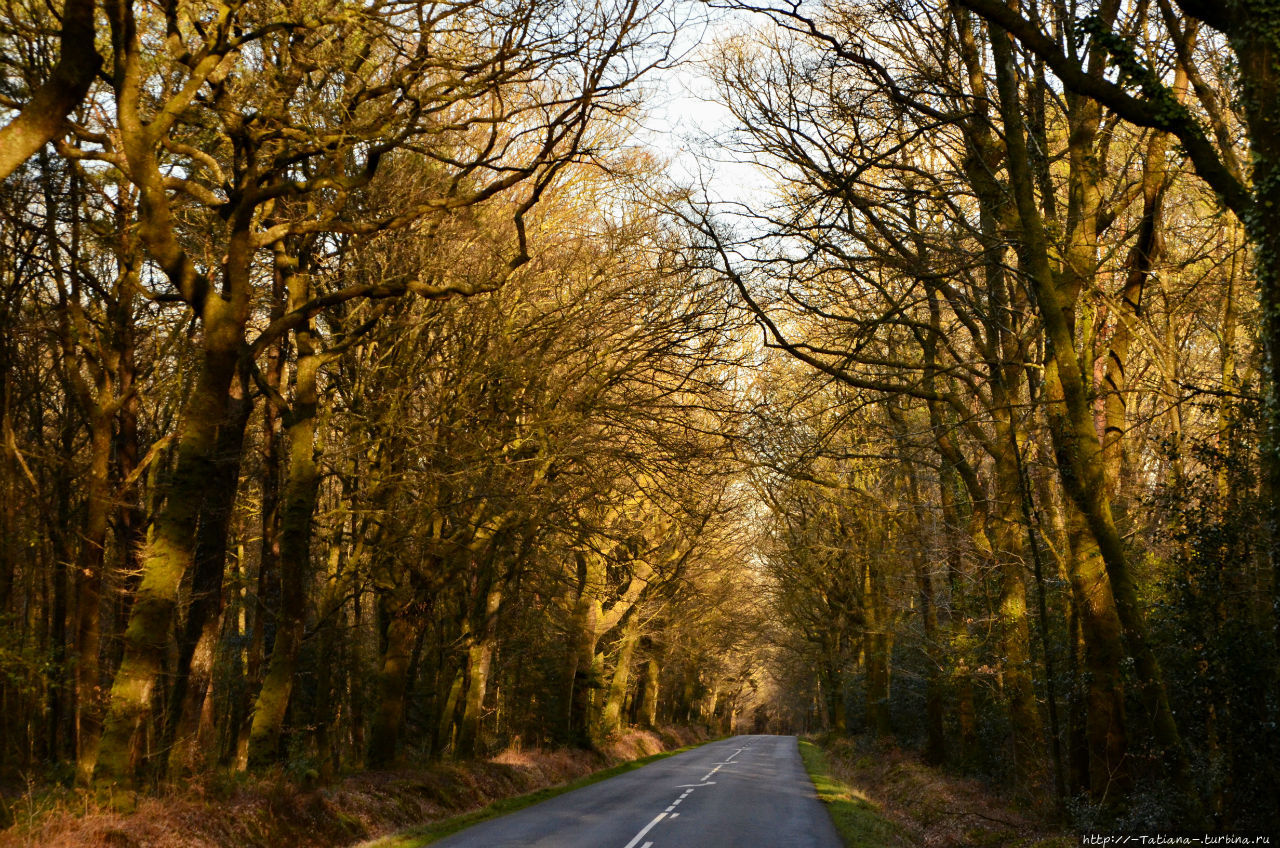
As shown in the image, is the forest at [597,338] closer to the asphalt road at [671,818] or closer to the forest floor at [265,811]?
the forest floor at [265,811]

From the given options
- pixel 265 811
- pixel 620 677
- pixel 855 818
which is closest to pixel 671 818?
pixel 855 818

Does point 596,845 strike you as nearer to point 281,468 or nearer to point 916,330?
point 916,330

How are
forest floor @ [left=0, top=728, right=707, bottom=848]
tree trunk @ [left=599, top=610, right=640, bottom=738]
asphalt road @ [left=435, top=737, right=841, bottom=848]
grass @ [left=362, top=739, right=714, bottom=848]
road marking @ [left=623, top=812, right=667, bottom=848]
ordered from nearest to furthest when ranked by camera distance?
forest floor @ [left=0, top=728, right=707, bottom=848] → grass @ [left=362, top=739, right=714, bottom=848] → road marking @ [left=623, top=812, right=667, bottom=848] → asphalt road @ [left=435, top=737, right=841, bottom=848] → tree trunk @ [left=599, top=610, right=640, bottom=738]

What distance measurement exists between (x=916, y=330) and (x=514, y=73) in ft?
24.3

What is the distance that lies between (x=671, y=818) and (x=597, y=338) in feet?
27.8

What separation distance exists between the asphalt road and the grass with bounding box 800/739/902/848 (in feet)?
0.80

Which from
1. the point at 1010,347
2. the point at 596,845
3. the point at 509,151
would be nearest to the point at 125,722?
the point at 596,845

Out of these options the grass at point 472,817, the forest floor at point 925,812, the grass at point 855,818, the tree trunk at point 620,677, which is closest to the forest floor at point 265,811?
the grass at point 472,817

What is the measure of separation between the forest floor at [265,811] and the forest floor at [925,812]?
6908mm

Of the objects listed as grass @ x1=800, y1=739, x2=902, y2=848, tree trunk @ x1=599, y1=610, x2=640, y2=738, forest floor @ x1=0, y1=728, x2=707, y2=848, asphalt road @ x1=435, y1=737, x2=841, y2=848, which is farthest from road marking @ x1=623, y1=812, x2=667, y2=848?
tree trunk @ x1=599, y1=610, x2=640, y2=738

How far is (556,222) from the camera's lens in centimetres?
1812

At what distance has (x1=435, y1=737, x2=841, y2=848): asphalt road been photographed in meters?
12.9

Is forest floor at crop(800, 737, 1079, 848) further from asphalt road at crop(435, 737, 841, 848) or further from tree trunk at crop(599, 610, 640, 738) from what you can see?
tree trunk at crop(599, 610, 640, 738)

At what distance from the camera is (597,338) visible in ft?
53.6
